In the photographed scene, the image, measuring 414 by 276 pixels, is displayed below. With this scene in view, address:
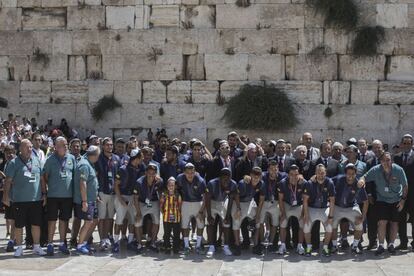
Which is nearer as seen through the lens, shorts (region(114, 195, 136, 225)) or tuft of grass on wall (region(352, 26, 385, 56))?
shorts (region(114, 195, 136, 225))

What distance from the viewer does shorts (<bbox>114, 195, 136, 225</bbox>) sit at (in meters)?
9.75

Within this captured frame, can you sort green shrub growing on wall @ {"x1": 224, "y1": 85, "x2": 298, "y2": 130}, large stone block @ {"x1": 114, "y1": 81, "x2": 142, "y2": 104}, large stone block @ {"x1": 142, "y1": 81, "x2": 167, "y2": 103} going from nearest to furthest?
green shrub growing on wall @ {"x1": 224, "y1": 85, "x2": 298, "y2": 130} → large stone block @ {"x1": 142, "y1": 81, "x2": 167, "y2": 103} → large stone block @ {"x1": 114, "y1": 81, "x2": 142, "y2": 104}

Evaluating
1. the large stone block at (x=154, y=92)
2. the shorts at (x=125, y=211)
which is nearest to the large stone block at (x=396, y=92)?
the large stone block at (x=154, y=92)

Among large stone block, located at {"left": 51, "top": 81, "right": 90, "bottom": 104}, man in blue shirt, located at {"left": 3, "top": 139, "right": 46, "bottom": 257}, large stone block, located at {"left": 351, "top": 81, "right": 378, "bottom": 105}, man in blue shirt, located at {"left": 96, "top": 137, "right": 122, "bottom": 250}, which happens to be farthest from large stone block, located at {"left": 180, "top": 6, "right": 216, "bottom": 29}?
man in blue shirt, located at {"left": 3, "top": 139, "right": 46, "bottom": 257}

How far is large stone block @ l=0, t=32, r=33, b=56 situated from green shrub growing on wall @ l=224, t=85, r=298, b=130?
6.43 meters

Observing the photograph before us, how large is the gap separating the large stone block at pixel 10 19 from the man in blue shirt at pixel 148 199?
32.0ft

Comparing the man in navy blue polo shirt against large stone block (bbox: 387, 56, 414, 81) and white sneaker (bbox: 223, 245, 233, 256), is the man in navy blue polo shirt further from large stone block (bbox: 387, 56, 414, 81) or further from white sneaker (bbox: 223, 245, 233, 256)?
large stone block (bbox: 387, 56, 414, 81)

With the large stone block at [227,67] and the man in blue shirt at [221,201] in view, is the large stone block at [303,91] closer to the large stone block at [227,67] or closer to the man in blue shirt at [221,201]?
the large stone block at [227,67]

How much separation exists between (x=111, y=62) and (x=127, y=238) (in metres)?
7.69

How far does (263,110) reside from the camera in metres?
15.6

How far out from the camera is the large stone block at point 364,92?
15578 millimetres

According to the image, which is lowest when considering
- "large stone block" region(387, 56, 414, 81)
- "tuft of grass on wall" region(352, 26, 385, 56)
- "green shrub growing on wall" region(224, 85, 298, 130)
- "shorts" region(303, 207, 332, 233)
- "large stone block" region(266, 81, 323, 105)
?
"shorts" region(303, 207, 332, 233)

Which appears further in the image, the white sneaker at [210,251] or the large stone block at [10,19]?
the large stone block at [10,19]

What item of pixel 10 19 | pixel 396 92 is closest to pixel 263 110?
pixel 396 92
